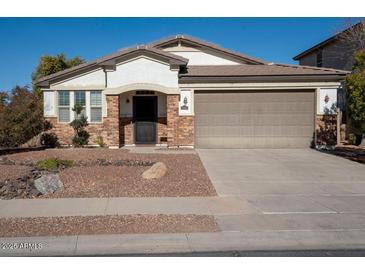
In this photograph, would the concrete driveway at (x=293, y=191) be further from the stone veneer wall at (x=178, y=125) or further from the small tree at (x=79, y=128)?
the small tree at (x=79, y=128)

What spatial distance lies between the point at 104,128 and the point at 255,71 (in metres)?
7.72

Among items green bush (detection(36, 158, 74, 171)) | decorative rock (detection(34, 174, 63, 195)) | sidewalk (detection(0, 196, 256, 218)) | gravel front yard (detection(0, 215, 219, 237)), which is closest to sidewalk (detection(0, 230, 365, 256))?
gravel front yard (detection(0, 215, 219, 237))

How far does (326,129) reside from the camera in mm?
16734

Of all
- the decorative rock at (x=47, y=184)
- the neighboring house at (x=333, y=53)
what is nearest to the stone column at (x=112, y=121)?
the decorative rock at (x=47, y=184)

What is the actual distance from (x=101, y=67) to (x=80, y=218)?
458 inches

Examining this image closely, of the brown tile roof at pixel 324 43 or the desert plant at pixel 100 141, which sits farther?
the brown tile roof at pixel 324 43

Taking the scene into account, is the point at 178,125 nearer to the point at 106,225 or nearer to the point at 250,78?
the point at 250,78

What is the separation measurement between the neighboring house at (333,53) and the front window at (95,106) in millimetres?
13001

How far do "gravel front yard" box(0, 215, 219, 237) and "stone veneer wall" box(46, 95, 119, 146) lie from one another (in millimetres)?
10354

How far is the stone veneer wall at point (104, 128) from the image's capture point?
1691 cm

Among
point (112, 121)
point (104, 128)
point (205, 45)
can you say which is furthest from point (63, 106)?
point (205, 45)

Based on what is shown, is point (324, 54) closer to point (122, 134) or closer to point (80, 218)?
point (122, 134)

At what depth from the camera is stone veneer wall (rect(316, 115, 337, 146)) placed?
16656 millimetres

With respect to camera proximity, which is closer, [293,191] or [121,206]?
[121,206]
